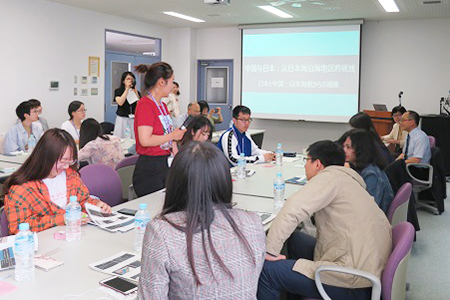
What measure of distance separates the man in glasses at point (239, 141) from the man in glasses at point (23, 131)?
8.23ft

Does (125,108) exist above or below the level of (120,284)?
above

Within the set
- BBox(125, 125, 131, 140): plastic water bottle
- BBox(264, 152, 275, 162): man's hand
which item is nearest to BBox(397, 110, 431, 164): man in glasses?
BBox(264, 152, 275, 162): man's hand

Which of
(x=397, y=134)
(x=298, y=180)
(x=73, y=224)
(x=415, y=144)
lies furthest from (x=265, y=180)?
(x=397, y=134)

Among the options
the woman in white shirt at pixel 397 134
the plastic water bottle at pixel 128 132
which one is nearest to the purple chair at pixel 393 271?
the woman in white shirt at pixel 397 134

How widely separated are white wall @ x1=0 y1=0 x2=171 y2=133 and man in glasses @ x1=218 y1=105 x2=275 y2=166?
428 centimetres

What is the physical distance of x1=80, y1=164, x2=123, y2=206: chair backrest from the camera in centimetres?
306

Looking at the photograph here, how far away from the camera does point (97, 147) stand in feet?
14.4

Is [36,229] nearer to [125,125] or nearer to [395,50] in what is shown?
[125,125]

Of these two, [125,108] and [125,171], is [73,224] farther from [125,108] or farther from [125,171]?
[125,108]

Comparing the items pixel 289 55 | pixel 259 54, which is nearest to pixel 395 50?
pixel 289 55

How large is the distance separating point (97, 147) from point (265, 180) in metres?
1.71

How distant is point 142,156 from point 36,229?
1.08 metres

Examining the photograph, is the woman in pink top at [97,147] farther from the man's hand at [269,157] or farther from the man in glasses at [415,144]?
the man in glasses at [415,144]

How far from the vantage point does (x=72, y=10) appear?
8.01 m
